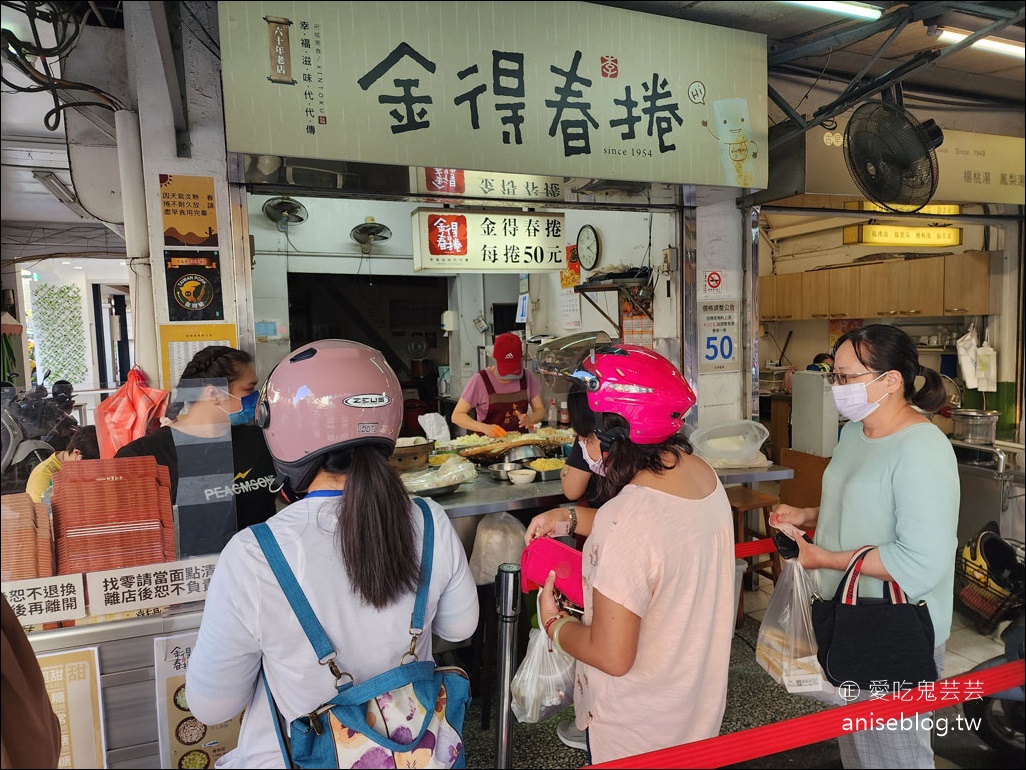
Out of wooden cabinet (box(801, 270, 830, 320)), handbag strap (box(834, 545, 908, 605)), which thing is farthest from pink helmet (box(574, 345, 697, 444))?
wooden cabinet (box(801, 270, 830, 320))

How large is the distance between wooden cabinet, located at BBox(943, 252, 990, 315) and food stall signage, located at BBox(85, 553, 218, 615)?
21.0ft

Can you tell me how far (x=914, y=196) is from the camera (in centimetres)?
331

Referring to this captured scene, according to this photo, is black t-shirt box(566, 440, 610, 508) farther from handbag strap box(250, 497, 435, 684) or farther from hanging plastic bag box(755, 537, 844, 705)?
handbag strap box(250, 497, 435, 684)

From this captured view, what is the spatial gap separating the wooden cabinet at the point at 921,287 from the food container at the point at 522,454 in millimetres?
4907

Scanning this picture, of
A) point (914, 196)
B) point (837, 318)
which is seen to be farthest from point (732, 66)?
point (837, 318)

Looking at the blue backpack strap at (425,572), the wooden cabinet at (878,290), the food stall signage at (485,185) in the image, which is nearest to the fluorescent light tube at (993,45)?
the food stall signage at (485,185)

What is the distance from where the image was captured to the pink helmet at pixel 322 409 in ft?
4.55

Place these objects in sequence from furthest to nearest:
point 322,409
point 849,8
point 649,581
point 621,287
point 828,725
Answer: point 621,287
point 849,8
point 828,725
point 649,581
point 322,409

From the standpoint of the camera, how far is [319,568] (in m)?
1.28

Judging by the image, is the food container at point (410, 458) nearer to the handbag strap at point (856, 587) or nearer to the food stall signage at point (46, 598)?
the food stall signage at point (46, 598)

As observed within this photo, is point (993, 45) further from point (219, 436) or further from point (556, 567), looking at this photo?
point (219, 436)

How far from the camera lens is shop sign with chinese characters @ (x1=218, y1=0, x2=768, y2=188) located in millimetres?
2307

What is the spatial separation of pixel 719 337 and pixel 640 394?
111 inches

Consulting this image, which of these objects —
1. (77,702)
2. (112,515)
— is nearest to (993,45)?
(112,515)
